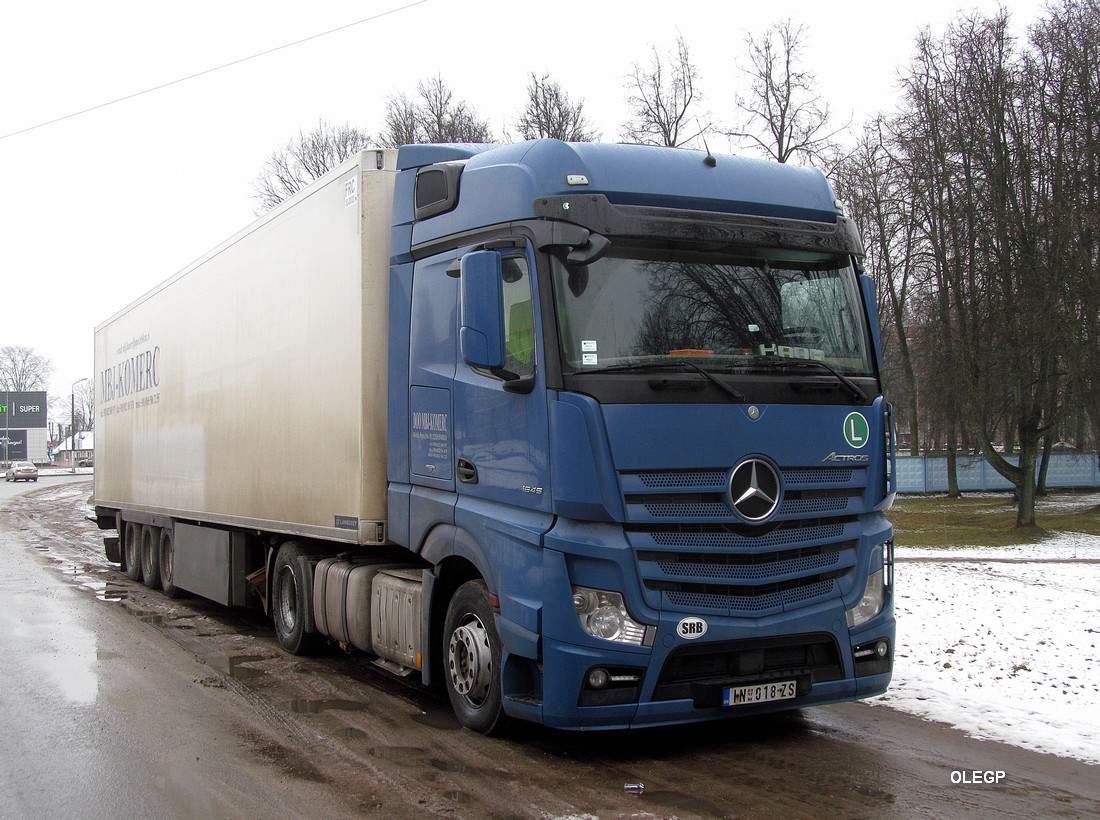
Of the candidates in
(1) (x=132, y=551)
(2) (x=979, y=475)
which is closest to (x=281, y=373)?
(1) (x=132, y=551)

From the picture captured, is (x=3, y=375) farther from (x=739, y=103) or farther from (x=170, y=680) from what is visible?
(x=170, y=680)

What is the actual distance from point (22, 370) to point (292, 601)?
115171 millimetres

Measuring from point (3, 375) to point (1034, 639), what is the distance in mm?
118158

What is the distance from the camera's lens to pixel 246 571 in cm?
1052

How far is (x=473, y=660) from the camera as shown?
6102mm

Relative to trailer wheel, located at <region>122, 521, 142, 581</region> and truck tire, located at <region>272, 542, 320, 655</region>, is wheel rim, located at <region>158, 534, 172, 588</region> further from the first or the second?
truck tire, located at <region>272, 542, 320, 655</region>

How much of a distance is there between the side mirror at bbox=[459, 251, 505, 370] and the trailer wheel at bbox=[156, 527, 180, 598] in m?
8.40

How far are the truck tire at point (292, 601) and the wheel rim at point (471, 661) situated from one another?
8.81ft

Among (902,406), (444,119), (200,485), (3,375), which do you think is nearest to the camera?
(200,485)

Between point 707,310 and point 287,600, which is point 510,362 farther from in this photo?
point 287,600

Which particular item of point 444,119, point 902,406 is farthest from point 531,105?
point 902,406

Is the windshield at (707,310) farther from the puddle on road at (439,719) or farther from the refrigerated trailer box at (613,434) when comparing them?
the puddle on road at (439,719)

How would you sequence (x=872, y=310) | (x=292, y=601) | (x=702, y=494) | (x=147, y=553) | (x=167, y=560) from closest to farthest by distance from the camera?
(x=702, y=494) < (x=872, y=310) < (x=292, y=601) < (x=167, y=560) < (x=147, y=553)

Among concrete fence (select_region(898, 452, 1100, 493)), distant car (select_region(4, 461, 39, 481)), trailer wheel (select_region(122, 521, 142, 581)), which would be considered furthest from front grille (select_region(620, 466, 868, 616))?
distant car (select_region(4, 461, 39, 481))
